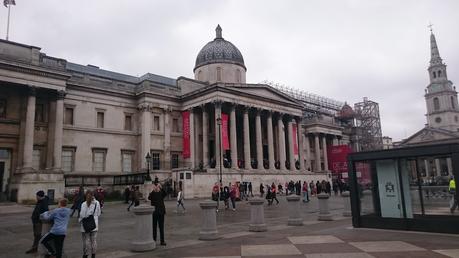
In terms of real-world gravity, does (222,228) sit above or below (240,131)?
below

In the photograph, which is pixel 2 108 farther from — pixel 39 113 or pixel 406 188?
pixel 406 188

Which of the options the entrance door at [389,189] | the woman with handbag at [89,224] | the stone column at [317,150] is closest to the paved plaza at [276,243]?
the entrance door at [389,189]

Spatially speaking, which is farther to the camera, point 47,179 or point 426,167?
point 47,179

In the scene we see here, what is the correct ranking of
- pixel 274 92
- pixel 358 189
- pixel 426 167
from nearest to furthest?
1. pixel 426 167
2. pixel 358 189
3. pixel 274 92

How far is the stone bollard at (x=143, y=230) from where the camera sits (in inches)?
381

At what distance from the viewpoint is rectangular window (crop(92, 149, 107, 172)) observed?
37.9m

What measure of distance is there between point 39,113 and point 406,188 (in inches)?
1314

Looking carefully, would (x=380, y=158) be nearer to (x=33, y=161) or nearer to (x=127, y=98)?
(x=33, y=161)

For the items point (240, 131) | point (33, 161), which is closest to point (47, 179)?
point (33, 161)

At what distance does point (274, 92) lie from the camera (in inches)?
1849

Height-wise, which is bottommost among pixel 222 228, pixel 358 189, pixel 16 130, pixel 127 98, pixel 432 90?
pixel 222 228

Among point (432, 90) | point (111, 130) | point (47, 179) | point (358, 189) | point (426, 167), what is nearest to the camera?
point (426, 167)

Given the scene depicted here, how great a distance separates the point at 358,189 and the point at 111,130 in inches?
1285

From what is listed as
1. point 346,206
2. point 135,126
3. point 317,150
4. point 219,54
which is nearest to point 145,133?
point 135,126
